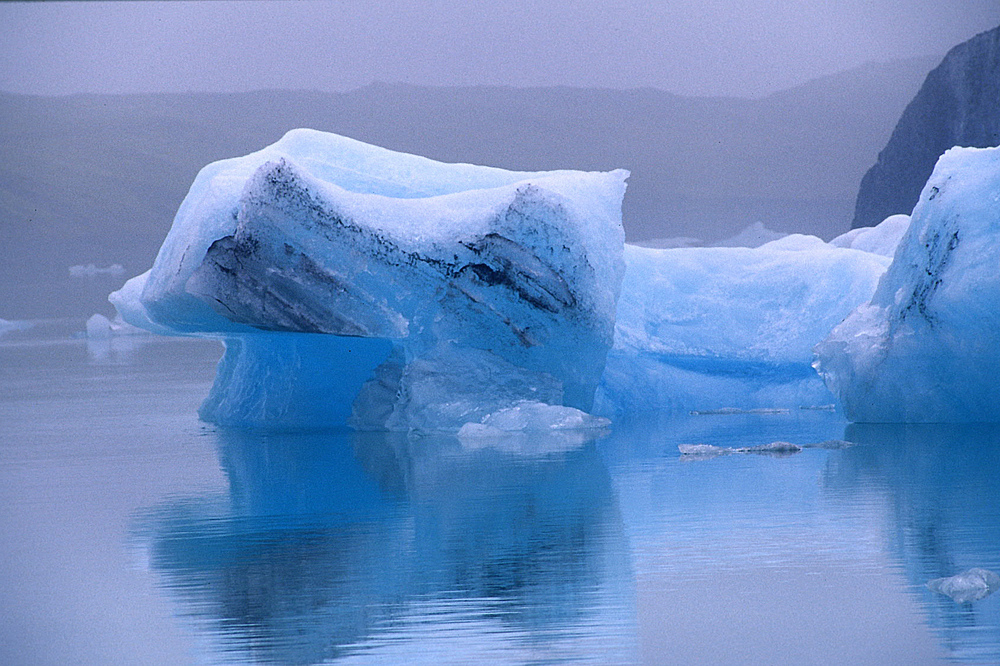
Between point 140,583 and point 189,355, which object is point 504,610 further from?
point 189,355

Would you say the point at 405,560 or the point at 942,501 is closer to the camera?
the point at 405,560

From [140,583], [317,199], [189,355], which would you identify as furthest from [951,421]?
[189,355]

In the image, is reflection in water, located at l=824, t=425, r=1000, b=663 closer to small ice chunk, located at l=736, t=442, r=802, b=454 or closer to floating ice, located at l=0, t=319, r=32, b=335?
small ice chunk, located at l=736, t=442, r=802, b=454

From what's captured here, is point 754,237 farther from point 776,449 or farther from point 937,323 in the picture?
point 776,449

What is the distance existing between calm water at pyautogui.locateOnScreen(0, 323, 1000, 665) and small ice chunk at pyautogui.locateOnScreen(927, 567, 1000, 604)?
40 mm

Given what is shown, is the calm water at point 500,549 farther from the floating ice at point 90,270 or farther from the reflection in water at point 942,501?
the floating ice at point 90,270

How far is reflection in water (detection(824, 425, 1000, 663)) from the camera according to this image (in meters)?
2.98

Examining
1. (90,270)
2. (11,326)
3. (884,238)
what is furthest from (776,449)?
(90,270)

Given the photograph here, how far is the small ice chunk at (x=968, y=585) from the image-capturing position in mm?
3170

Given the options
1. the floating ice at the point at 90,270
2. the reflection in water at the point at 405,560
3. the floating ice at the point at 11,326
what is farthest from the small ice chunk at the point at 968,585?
the floating ice at the point at 90,270

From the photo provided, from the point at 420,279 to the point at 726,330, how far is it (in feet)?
7.87

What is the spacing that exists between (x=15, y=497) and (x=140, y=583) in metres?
1.80

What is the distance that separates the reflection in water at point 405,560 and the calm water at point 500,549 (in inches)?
0.4

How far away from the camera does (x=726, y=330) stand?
8.26 meters
